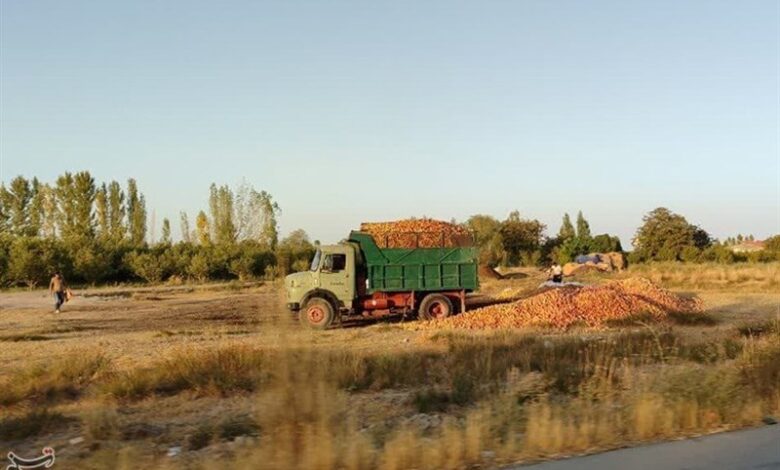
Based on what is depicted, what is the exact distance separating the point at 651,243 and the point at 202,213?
51.3 m

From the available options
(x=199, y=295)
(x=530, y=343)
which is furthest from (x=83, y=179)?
(x=530, y=343)

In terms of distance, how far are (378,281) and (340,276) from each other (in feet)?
4.06

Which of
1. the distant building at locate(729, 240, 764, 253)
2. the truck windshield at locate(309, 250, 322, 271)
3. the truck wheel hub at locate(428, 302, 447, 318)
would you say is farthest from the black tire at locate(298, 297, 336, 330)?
the distant building at locate(729, 240, 764, 253)

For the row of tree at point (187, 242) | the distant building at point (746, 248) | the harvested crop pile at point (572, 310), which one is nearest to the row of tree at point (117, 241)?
the row of tree at point (187, 242)

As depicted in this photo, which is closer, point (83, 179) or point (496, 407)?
point (496, 407)

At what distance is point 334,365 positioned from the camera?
39.9 feet

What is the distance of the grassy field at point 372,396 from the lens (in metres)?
6.53

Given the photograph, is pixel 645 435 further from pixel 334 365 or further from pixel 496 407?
pixel 334 365

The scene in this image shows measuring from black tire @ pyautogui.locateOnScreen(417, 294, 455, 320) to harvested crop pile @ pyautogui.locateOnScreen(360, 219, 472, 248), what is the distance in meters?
1.75

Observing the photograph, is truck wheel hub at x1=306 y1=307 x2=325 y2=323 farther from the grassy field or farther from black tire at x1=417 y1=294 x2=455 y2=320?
black tire at x1=417 y1=294 x2=455 y2=320

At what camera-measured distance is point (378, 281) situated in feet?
77.9

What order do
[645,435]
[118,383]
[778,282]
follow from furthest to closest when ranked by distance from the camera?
[778,282] → [118,383] → [645,435]

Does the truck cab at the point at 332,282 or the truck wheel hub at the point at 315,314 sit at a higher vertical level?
the truck cab at the point at 332,282

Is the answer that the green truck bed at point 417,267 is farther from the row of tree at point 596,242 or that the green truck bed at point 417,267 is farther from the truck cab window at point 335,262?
the row of tree at point 596,242
